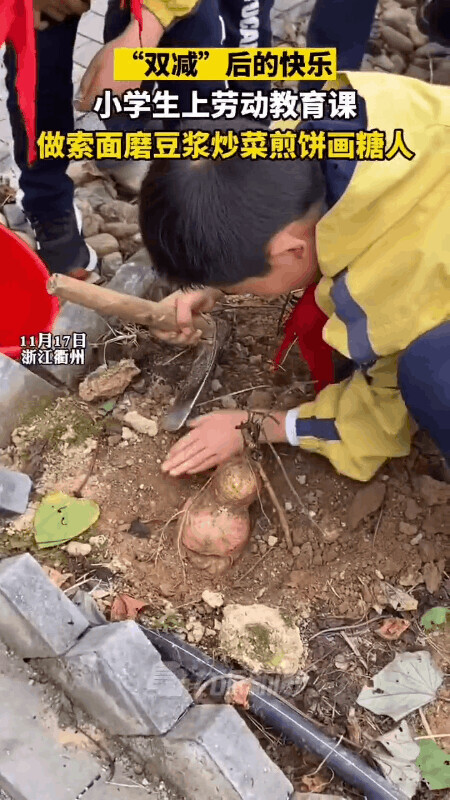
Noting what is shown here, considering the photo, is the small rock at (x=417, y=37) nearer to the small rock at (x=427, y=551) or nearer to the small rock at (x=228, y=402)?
the small rock at (x=228, y=402)

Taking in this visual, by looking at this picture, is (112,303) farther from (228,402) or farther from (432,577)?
(432,577)

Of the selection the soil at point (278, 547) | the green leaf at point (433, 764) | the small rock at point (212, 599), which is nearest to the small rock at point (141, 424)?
the soil at point (278, 547)

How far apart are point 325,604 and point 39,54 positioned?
1.47 metres

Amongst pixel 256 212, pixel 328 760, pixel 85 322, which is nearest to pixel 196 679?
pixel 328 760

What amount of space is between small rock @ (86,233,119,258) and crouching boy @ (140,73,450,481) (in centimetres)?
89

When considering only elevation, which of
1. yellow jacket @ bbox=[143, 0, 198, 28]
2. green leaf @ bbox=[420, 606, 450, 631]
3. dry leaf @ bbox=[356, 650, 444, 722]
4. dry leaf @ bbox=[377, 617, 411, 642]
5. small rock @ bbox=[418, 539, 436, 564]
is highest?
yellow jacket @ bbox=[143, 0, 198, 28]

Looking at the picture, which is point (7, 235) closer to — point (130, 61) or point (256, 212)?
point (130, 61)

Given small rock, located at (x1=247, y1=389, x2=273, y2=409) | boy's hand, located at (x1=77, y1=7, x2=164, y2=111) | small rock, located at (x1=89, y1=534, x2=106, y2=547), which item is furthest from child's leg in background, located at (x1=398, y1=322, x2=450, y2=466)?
boy's hand, located at (x1=77, y1=7, x2=164, y2=111)

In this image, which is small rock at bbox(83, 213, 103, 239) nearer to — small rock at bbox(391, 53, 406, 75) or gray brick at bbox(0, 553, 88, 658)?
gray brick at bbox(0, 553, 88, 658)

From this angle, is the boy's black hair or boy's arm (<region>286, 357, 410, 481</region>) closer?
the boy's black hair

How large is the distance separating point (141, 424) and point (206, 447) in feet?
0.64

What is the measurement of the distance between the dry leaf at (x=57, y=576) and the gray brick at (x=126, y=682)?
21cm

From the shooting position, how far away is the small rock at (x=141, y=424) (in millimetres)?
1873

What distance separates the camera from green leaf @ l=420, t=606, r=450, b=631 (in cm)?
162
